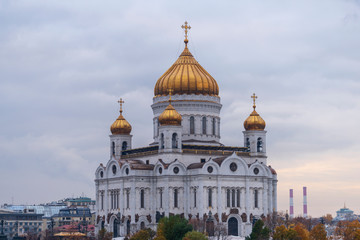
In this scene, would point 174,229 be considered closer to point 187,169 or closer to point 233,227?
point 187,169

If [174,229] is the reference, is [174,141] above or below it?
above

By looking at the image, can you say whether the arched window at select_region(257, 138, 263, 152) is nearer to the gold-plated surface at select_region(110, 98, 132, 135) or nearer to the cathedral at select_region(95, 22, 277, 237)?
the cathedral at select_region(95, 22, 277, 237)

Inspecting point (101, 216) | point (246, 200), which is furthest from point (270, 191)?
point (101, 216)

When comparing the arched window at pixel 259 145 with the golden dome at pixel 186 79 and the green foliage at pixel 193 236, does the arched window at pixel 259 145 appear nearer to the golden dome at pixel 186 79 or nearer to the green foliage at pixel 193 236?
the golden dome at pixel 186 79

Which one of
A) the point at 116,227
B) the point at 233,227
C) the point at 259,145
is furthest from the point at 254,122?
the point at 116,227

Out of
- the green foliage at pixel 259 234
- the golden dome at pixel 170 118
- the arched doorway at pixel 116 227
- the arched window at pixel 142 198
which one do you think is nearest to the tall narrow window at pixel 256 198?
the golden dome at pixel 170 118

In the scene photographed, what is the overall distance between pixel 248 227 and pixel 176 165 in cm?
1054

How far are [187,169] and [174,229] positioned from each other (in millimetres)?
14695

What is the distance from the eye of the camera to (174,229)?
295 feet

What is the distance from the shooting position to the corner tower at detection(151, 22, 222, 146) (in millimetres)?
109250

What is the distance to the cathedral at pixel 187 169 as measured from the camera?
103 metres

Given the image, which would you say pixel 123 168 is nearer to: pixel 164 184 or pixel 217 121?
pixel 164 184

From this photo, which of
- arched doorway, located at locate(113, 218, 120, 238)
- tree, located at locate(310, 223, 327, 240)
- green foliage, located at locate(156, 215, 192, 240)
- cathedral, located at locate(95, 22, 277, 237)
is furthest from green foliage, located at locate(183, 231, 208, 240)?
arched doorway, located at locate(113, 218, 120, 238)

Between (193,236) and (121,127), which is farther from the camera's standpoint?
(121,127)
